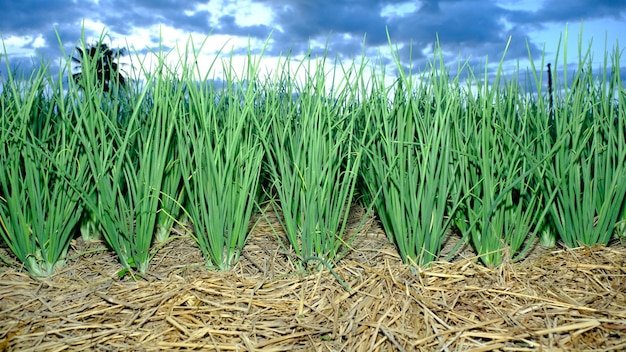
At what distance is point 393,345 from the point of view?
201 centimetres

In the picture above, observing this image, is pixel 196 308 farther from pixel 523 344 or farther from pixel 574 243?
pixel 574 243

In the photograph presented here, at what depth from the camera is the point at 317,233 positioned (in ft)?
7.79

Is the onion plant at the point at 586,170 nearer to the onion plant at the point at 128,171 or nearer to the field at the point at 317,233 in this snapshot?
the field at the point at 317,233

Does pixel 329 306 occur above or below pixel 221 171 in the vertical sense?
below

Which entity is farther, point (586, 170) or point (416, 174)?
point (586, 170)

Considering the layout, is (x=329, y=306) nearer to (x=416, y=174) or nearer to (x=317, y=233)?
(x=317, y=233)

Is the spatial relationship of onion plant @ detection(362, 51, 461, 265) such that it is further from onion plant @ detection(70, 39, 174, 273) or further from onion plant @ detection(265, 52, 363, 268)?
onion plant @ detection(70, 39, 174, 273)

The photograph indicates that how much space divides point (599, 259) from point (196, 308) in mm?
1865

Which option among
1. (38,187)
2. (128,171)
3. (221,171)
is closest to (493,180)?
(221,171)

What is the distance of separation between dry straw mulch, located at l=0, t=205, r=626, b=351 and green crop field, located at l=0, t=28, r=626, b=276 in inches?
4.4

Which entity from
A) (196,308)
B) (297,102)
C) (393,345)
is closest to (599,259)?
(393,345)

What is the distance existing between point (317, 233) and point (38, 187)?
1311 mm

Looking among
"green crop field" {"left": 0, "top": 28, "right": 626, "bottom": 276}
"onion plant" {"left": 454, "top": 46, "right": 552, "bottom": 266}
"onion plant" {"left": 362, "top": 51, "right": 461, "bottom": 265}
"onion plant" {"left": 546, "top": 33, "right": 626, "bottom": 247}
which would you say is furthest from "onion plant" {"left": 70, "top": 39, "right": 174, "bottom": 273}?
"onion plant" {"left": 546, "top": 33, "right": 626, "bottom": 247}

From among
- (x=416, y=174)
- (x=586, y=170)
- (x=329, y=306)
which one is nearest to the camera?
(x=329, y=306)
